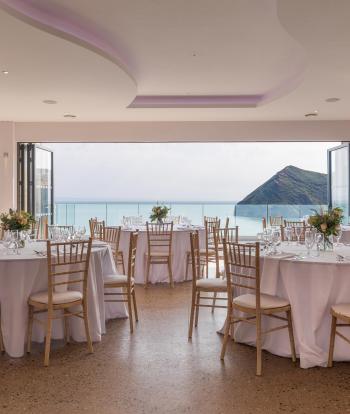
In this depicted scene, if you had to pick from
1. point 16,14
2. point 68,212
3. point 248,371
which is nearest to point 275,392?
point 248,371

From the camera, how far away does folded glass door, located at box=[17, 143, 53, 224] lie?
978cm

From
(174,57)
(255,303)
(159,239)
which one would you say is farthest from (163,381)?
(174,57)

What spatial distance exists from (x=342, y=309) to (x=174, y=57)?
389 cm

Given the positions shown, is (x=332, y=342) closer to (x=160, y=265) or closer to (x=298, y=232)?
(x=298, y=232)

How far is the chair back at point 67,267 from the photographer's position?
153 inches

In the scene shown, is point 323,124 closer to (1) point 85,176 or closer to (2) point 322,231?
(2) point 322,231

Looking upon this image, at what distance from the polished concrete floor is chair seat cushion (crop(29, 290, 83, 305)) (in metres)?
0.55

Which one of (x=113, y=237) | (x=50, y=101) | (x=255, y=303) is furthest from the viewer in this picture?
(x=50, y=101)

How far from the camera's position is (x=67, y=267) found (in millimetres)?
4352

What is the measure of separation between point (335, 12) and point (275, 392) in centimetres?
339

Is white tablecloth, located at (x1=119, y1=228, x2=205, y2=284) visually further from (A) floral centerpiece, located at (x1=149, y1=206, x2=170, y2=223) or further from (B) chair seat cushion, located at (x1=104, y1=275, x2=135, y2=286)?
(B) chair seat cushion, located at (x1=104, y1=275, x2=135, y2=286)

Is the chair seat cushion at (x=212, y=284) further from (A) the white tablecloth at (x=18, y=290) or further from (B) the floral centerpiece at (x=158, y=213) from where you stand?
(B) the floral centerpiece at (x=158, y=213)

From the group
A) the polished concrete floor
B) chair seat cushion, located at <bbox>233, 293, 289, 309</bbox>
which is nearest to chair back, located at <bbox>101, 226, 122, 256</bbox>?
the polished concrete floor

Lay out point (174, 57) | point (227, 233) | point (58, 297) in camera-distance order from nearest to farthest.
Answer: point (58, 297), point (174, 57), point (227, 233)
